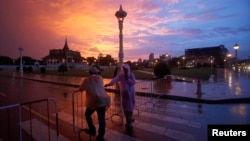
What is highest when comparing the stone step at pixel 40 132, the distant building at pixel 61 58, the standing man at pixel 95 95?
the distant building at pixel 61 58

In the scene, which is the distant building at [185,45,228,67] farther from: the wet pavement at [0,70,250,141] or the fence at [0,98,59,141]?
the fence at [0,98,59,141]

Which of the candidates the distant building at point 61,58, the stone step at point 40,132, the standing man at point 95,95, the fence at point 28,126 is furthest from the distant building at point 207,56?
the standing man at point 95,95

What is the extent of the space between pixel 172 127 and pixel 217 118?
209 cm

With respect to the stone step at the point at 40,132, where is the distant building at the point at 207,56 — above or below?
above

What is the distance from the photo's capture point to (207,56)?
5217 inches

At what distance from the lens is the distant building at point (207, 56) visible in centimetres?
11744

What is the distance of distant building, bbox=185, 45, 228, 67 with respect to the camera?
117438mm

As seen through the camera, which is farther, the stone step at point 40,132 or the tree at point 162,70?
the tree at point 162,70

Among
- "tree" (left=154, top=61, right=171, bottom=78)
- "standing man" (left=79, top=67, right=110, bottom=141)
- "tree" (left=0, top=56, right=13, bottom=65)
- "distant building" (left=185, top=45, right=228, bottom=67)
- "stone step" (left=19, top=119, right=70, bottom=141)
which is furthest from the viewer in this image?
"tree" (left=0, top=56, right=13, bottom=65)

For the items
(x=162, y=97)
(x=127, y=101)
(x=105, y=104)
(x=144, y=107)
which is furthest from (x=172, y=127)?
(x=162, y=97)

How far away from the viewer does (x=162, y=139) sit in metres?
5.66

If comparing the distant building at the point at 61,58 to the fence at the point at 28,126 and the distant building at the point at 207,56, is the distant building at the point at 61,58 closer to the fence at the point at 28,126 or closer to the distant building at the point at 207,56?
the distant building at the point at 207,56

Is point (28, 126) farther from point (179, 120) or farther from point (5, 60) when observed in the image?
point (5, 60)

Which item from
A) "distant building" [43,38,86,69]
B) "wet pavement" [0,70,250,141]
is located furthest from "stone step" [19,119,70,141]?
"distant building" [43,38,86,69]
